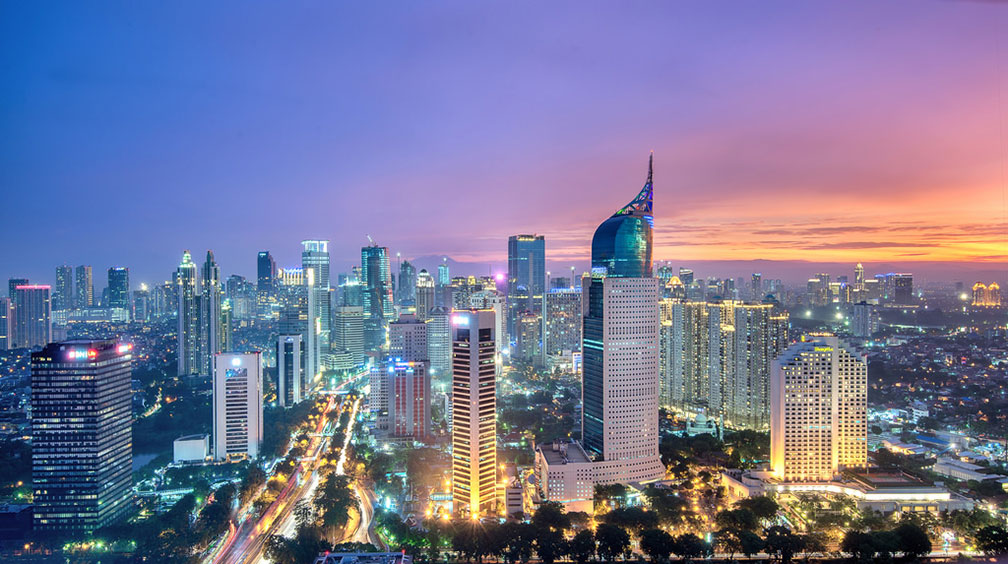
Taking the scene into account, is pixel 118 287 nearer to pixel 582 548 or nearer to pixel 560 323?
pixel 560 323

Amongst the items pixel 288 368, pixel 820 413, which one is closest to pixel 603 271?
pixel 820 413

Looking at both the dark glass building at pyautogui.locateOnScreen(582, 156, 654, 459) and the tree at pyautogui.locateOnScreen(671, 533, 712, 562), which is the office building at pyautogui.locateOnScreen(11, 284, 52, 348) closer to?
the dark glass building at pyautogui.locateOnScreen(582, 156, 654, 459)

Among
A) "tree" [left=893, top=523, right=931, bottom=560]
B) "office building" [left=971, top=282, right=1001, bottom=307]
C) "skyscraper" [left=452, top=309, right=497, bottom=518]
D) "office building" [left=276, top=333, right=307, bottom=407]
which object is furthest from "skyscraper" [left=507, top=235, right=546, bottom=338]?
"tree" [left=893, top=523, right=931, bottom=560]

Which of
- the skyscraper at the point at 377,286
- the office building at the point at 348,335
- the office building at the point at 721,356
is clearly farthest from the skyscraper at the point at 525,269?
the office building at the point at 721,356

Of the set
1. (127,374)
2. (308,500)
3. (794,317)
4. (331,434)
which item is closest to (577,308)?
(794,317)

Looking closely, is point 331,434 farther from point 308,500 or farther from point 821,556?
point 821,556

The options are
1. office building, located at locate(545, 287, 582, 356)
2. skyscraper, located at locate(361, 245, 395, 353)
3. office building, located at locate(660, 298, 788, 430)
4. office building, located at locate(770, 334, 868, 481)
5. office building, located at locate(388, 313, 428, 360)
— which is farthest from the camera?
skyscraper, located at locate(361, 245, 395, 353)
